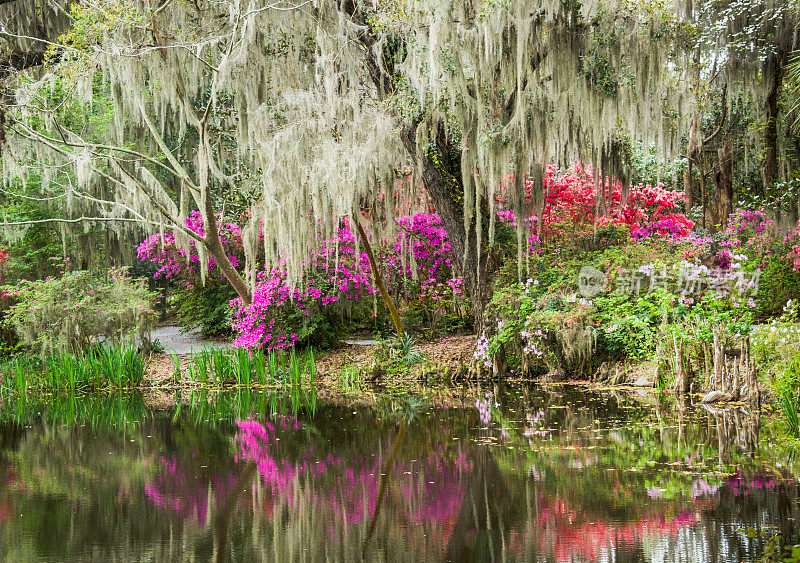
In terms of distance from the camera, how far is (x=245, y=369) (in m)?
11.5

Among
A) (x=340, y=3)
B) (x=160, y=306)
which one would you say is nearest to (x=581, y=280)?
(x=340, y=3)

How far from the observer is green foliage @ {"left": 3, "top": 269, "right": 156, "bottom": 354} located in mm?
12492

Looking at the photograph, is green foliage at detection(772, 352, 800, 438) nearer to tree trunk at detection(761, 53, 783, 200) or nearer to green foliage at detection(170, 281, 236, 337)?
tree trunk at detection(761, 53, 783, 200)

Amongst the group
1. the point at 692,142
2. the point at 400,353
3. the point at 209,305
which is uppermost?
the point at 692,142

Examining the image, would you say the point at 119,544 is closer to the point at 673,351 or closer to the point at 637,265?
the point at 673,351

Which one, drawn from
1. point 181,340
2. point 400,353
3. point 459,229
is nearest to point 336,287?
point 400,353

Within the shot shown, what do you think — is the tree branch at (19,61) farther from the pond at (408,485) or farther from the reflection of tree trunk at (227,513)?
the reflection of tree trunk at (227,513)

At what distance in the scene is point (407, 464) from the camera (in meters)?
5.89

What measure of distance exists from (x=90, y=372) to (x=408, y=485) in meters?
7.97

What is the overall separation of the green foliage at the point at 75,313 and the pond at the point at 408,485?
4.00 metres

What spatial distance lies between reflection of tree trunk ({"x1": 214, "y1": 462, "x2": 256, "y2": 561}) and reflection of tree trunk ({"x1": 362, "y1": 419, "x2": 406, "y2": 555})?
71cm

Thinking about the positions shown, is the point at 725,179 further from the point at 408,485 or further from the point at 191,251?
the point at 408,485

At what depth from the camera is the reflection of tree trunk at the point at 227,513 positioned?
3.98 m

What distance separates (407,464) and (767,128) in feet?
37.4
